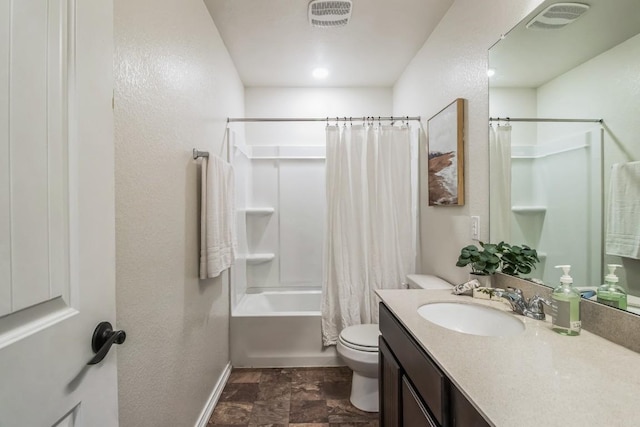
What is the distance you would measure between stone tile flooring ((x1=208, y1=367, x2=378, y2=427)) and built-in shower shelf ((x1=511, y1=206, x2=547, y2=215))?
1482mm

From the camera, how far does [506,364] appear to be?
2.46ft

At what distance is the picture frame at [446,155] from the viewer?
1674 mm

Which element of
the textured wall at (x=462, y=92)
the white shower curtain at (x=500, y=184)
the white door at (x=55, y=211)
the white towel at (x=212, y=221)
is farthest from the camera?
the white towel at (x=212, y=221)

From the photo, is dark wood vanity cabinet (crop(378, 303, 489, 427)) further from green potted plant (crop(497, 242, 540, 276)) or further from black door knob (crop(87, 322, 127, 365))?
black door knob (crop(87, 322, 127, 365))

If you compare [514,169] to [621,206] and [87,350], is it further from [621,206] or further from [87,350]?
[87,350]

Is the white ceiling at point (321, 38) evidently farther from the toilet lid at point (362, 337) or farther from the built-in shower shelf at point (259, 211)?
the toilet lid at point (362, 337)

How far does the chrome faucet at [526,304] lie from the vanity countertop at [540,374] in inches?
1.8

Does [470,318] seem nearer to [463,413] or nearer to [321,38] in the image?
[463,413]

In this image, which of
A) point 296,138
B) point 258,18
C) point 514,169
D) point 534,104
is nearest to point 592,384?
point 514,169

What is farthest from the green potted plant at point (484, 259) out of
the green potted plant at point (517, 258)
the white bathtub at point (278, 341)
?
the white bathtub at point (278, 341)

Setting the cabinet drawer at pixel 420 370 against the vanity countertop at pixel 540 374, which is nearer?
the vanity countertop at pixel 540 374

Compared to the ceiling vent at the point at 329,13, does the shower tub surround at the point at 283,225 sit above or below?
below

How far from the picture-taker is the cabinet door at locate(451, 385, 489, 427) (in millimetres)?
635

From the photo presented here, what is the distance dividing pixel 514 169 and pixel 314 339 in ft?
6.10
